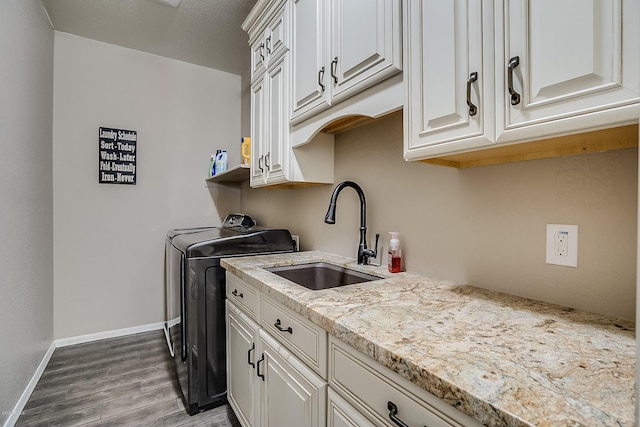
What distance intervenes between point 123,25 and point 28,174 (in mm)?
1379

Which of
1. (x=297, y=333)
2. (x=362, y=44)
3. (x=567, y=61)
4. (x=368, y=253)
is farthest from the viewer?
(x=368, y=253)

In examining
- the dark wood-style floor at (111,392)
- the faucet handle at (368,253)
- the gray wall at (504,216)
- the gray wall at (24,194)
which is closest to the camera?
the gray wall at (504,216)

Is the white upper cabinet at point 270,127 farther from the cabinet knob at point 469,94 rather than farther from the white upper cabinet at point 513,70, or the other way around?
the cabinet knob at point 469,94

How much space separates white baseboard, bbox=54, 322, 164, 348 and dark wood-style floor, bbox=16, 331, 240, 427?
6 cm

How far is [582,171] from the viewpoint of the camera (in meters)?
0.86

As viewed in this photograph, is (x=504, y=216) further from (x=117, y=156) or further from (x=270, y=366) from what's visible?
(x=117, y=156)

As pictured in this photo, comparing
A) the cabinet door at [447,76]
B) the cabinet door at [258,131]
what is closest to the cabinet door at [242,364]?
the cabinet door at [258,131]

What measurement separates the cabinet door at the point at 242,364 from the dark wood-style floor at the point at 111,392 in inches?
10.5

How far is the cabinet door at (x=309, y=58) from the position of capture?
1389mm

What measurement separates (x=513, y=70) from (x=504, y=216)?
0.51 metres

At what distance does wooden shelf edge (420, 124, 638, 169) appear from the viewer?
73cm

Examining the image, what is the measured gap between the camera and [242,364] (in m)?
1.48

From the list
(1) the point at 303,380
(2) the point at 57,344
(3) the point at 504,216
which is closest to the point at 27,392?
(2) the point at 57,344

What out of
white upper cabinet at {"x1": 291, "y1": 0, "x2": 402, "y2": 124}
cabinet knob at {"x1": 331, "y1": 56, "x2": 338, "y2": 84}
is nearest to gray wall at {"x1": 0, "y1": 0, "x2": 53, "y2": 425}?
white upper cabinet at {"x1": 291, "y1": 0, "x2": 402, "y2": 124}
